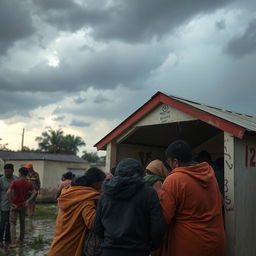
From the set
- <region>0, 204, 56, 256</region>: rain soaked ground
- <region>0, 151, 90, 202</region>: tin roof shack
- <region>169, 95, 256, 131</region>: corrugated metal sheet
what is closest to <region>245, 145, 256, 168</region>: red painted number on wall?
<region>169, 95, 256, 131</region>: corrugated metal sheet

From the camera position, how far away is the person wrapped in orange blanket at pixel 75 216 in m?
3.91

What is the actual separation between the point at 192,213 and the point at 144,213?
1.86 feet

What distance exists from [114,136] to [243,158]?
104 inches

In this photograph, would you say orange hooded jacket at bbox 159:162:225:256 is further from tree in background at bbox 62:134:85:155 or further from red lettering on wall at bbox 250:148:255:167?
tree in background at bbox 62:134:85:155

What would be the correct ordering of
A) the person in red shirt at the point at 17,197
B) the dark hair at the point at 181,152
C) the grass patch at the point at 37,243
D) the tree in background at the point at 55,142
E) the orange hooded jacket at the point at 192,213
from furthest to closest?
the tree in background at the point at 55,142, the grass patch at the point at 37,243, the person in red shirt at the point at 17,197, the dark hair at the point at 181,152, the orange hooded jacket at the point at 192,213

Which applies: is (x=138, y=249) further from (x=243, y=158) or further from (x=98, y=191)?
(x=243, y=158)

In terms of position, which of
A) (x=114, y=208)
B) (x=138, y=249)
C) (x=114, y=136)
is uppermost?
(x=114, y=136)

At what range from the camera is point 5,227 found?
8.86 m

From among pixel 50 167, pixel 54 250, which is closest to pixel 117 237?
pixel 54 250

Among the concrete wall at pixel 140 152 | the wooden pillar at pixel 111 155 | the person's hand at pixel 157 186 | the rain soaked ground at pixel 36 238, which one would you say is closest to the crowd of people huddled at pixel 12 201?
the rain soaked ground at pixel 36 238

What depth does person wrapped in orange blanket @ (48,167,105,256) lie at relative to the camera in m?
3.91

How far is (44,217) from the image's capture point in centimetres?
1488

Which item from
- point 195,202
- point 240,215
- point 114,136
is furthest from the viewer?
point 114,136

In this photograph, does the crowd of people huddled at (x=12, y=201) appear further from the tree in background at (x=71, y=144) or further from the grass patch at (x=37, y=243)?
the tree in background at (x=71, y=144)
